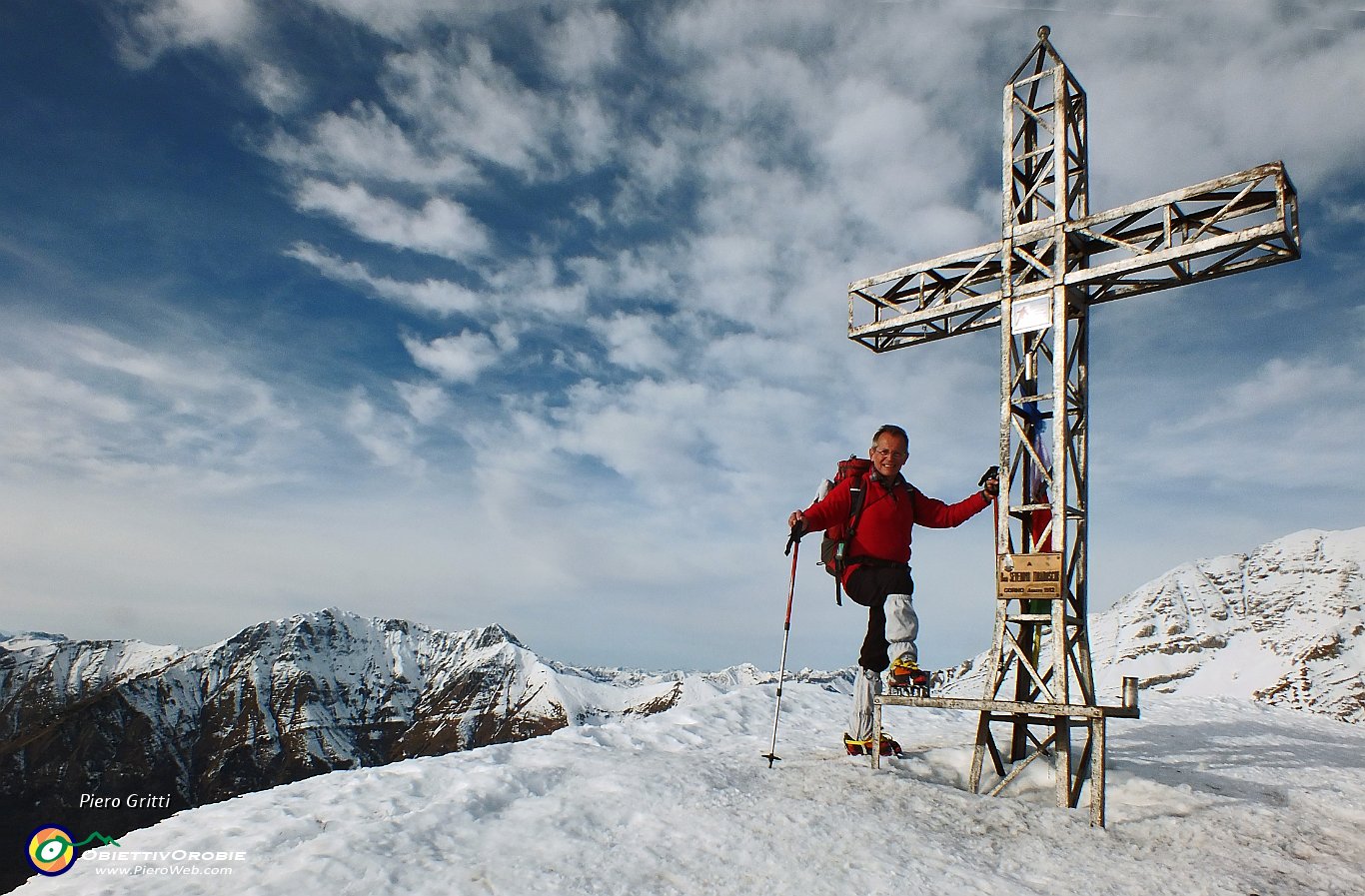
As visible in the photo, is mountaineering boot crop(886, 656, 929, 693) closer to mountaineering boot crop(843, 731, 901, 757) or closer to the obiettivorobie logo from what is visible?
mountaineering boot crop(843, 731, 901, 757)

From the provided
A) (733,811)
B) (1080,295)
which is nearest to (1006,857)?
(733,811)

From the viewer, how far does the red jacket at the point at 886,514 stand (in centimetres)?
919

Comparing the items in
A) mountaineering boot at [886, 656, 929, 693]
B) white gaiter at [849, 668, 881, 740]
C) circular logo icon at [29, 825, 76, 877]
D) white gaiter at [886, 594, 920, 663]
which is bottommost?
circular logo icon at [29, 825, 76, 877]

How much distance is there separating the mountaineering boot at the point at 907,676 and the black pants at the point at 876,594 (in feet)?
1.47

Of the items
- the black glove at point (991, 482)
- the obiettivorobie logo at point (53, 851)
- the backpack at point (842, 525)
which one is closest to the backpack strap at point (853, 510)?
the backpack at point (842, 525)

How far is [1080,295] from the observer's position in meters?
9.02

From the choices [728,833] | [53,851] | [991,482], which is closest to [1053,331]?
[991,482]

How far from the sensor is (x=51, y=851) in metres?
5.31

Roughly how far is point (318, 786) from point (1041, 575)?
7115mm

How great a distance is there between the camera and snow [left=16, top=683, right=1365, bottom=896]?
16.3ft

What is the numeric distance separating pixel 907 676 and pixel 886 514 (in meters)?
1.84

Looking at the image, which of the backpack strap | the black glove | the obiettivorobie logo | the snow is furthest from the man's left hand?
the obiettivorobie logo

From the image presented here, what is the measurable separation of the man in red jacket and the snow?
1.03 meters

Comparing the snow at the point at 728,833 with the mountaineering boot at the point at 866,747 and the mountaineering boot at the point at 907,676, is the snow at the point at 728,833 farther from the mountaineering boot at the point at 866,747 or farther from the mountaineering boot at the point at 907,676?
the mountaineering boot at the point at 907,676
